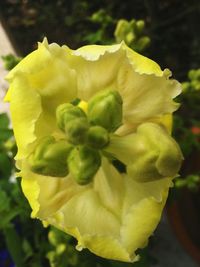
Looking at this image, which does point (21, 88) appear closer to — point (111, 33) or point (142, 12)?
point (111, 33)

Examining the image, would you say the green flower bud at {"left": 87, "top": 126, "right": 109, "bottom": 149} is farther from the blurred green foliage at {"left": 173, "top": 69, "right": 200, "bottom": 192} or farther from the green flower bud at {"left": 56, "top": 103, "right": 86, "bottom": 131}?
the blurred green foliage at {"left": 173, "top": 69, "right": 200, "bottom": 192}

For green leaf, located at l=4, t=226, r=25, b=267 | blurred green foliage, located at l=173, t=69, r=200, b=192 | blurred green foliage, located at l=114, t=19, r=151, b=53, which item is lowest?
green leaf, located at l=4, t=226, r=25, b=267

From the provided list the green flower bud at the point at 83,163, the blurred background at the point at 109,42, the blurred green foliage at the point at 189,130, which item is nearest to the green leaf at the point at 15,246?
the blurred background at the point at 109,42

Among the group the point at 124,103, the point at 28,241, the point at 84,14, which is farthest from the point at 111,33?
the point at 124,103

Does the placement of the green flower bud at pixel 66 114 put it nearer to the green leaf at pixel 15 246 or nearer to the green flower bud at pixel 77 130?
the green flower bud at pixel 77 130

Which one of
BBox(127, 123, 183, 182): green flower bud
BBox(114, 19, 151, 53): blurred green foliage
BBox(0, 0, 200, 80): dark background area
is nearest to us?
BBox(127, 123, 183, 182): green flower bud

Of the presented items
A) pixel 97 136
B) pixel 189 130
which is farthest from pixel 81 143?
pixel 189 130

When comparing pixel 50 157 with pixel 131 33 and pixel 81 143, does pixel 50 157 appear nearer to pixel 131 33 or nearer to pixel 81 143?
pixel 81 143

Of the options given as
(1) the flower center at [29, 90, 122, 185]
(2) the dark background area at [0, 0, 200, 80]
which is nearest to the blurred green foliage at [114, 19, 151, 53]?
(2) the dark background area at [0, 0, 200, 80]
